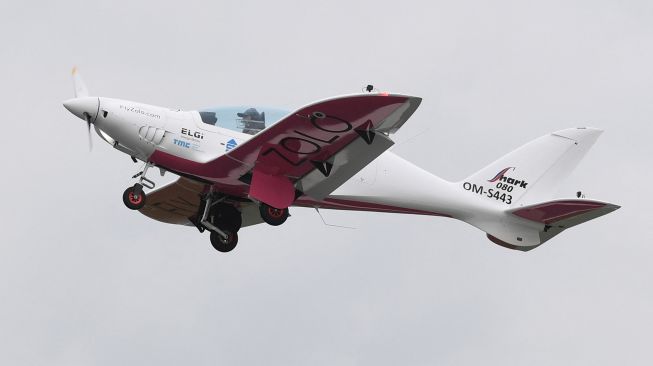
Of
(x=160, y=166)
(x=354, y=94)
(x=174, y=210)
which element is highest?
(x=354, y=94)

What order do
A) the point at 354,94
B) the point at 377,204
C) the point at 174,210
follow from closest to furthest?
the point at 354,94
the point at 377,204
the point at 174,210

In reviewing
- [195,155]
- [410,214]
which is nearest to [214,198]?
[195,155]

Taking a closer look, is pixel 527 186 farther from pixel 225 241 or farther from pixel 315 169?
pixel 225 241

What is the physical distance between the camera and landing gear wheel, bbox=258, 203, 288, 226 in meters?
23.9

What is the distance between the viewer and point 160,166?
2403 cm

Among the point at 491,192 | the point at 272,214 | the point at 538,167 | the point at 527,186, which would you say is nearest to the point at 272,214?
the point at 272,214

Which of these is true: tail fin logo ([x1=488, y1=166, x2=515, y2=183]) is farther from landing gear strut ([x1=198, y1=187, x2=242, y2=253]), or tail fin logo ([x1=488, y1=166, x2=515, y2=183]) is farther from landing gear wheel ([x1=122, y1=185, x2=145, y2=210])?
landing gear wheel ([x1=122, y1=185, x2=145, y2=210])

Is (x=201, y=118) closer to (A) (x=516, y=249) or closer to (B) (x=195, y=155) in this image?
(B) (x=195, y=155)

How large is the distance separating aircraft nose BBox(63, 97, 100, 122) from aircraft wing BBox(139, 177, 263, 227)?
8.51ft

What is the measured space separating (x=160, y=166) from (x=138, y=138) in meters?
0.63

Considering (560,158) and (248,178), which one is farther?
(560,158)

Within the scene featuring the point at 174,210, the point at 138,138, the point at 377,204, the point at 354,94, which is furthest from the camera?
the point at 174,210

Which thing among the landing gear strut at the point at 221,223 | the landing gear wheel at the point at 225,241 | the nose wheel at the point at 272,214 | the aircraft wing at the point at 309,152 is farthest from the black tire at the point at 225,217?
the nose wheel at the point at 272,214

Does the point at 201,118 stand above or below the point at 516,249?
above
